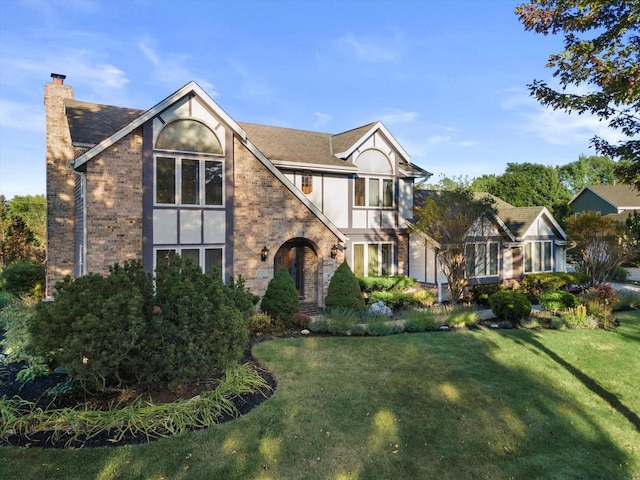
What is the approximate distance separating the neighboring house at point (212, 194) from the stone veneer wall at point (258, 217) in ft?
0.12

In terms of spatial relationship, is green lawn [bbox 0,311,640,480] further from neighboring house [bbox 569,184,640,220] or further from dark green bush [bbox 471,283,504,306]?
neighboring house [bbox 569,184,640,220]

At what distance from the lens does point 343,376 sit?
27.7 ft

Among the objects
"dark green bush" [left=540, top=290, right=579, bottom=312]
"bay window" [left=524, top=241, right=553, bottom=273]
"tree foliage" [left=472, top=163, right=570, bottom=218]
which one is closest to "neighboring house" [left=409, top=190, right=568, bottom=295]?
"bay window" [left=524, top=241, right=553, bottom=273]

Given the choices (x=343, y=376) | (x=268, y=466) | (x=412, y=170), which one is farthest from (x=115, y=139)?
(x=412, y=170)

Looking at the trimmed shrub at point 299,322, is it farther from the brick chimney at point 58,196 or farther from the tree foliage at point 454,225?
the brick chimney at point 58,196

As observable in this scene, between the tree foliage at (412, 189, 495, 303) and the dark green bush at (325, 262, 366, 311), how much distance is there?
4.39m

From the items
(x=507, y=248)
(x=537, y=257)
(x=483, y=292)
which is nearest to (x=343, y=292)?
(x=483, y=292)

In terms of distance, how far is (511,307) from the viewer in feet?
45.8

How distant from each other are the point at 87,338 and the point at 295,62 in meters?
17.7

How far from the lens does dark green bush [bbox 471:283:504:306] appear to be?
18.3 metres

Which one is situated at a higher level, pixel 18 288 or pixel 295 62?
pixel 295 62

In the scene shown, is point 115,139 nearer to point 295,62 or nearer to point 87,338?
point 87,338

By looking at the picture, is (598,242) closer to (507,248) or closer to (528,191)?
(507,248)

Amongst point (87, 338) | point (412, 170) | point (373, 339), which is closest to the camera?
point (87, 338)
